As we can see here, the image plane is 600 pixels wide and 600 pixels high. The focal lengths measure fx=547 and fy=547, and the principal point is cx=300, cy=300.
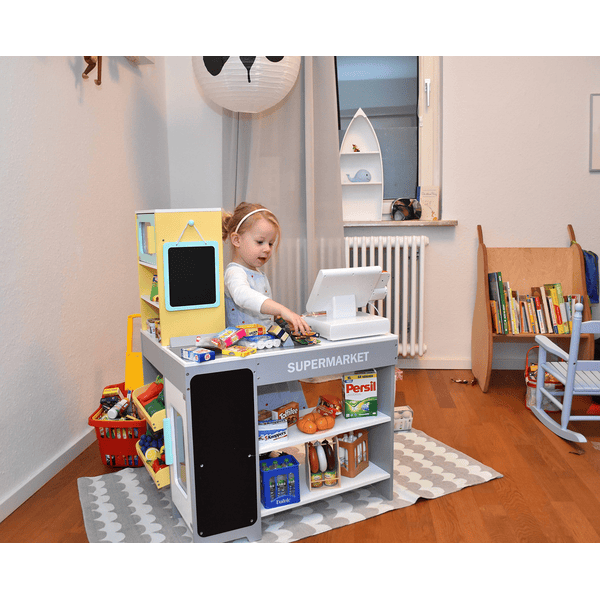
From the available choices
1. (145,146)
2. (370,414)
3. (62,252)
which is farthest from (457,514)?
(145,146)

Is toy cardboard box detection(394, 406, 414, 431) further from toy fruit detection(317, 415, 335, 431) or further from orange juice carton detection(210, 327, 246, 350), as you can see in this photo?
orange juice carton detection(210, 327, 246, 350)

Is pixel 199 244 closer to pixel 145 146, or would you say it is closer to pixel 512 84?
pixel 145 146

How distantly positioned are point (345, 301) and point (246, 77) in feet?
4.48

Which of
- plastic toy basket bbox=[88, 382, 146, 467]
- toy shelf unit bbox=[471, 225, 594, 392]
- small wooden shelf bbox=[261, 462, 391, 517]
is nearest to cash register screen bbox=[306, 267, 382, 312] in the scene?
small wooden shelf bbox=[261, 462, 391, 517]

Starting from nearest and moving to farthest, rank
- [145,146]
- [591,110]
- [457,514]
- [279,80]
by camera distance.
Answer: [457,514] → [279,80] → [145,146] → [591,110]

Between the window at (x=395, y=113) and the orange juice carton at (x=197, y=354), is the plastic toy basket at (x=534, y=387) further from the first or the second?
the orange juice carton at (x=197, y=354)

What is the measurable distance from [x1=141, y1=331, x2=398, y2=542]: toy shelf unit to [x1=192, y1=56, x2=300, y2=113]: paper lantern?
147cm

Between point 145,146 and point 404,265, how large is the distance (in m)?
1.70

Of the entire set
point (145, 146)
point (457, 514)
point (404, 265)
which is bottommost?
point (457, 514)

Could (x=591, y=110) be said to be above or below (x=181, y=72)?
below

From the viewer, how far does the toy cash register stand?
1.73 m

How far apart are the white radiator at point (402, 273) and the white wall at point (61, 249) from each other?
4.55ft

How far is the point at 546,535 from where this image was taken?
1665mm

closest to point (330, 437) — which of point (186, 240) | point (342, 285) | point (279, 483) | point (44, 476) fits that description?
point (279, 483)
